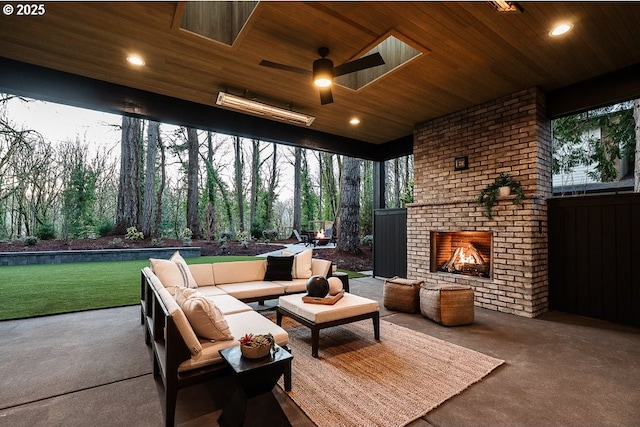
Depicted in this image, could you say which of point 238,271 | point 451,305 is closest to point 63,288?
point 238,271

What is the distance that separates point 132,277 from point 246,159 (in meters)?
10.5

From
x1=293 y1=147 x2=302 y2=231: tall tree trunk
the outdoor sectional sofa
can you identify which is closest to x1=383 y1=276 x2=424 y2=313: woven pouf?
the outdoor sectional sofa

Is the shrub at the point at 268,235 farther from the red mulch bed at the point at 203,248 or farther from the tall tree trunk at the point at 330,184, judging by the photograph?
the tall tree trunk at the point at 330,184

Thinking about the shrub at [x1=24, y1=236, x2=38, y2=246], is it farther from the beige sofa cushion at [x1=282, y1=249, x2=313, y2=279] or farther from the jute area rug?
the jute area rug

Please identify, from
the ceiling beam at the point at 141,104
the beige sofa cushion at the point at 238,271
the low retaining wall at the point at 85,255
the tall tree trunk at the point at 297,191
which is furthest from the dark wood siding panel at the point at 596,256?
the tall tree trunk at the point at 297,191

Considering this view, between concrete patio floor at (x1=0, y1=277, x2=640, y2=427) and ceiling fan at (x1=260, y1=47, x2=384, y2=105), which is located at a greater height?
ceiling fan at (x1=260, y1=47, x2=384, y2=105)

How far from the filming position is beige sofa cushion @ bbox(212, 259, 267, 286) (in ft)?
13.9

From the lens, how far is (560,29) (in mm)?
2816

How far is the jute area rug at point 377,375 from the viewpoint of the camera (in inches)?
76.7

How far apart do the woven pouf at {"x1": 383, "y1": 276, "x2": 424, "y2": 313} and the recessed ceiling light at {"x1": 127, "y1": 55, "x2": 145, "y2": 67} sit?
14.1ft

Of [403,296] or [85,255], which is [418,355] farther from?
[85,255]

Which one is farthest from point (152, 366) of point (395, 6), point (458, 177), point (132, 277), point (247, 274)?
point (458, 177)

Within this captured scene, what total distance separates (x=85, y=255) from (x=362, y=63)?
9202 millimetres

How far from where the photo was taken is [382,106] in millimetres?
4707
